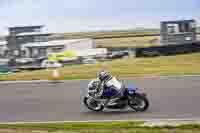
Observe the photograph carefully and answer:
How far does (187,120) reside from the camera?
11086 mm

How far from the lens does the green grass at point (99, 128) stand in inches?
379

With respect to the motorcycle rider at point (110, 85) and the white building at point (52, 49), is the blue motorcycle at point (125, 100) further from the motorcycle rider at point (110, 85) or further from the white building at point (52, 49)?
the white building at point (52, 49)

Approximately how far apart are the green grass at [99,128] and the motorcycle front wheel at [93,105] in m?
1.81

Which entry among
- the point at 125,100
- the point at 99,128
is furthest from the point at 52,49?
the point at 99,128

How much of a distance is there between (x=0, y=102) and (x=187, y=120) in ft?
23.9

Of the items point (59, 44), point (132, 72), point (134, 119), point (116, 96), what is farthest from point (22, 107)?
point (59, 44)

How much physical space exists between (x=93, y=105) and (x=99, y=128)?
295cm

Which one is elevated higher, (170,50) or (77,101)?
(170,50)

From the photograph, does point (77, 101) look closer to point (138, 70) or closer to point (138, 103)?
point (138, 103)

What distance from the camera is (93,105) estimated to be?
44.0 feet

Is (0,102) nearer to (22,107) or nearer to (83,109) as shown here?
(22,107)

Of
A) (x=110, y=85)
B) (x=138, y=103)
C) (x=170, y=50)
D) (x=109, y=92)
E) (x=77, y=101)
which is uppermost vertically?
(x=170, y=50)

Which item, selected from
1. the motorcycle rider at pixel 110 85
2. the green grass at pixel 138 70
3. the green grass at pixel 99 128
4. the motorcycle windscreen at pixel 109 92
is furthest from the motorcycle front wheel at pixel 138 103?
the green grass at pixel 138 70

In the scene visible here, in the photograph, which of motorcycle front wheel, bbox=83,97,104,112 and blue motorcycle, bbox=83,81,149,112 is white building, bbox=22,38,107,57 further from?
blue motorcycle, bbox=83,81,149,112
